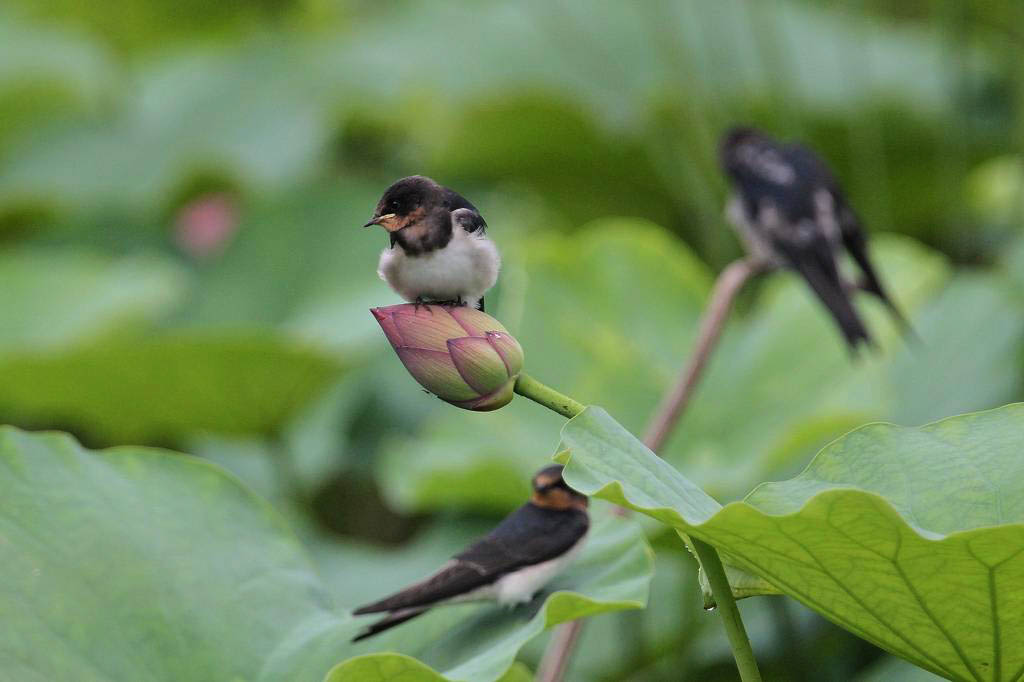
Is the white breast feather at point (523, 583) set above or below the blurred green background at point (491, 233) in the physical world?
above

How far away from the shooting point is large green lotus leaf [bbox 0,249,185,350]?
275cm

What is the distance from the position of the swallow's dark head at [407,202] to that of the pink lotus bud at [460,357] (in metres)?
0.09

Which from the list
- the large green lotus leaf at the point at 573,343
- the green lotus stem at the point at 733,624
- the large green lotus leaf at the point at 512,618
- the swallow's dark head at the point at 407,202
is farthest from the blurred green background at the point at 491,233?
the swallow's dark head at the point at 407,202

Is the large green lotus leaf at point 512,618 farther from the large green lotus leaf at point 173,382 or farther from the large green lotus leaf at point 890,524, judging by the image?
the large green lotus leaf at point 173,382

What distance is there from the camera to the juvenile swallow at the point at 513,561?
1.10m

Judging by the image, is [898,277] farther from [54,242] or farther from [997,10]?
[54,242]

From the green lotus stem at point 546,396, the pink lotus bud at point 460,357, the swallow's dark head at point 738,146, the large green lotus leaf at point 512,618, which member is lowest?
the large green lotus leaf at point 512,618

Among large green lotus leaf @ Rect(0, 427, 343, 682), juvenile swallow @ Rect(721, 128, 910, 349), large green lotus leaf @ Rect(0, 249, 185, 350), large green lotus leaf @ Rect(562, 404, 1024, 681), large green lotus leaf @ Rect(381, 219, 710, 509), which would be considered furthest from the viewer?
large green lotus leaf @ Rect(0, 249, 185, 350)

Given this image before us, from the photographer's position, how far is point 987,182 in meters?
3.61

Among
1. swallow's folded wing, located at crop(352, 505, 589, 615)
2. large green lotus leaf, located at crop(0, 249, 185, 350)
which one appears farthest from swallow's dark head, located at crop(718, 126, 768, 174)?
large green lotus leaf, located at crop(0, 249, 185, 350)

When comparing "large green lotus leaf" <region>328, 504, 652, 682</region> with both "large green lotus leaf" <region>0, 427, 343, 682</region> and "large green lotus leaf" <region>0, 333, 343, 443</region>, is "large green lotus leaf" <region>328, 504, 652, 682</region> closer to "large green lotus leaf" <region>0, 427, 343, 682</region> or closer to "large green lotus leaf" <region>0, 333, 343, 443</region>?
"large green lotus leaf" <region>0, 427, 343, 682</region>

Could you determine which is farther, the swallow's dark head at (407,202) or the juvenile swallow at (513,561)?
the juvenile swallow at (513,561)

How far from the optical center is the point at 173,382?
7.68 feet

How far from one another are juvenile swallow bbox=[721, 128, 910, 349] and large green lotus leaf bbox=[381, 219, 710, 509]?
372 mm
